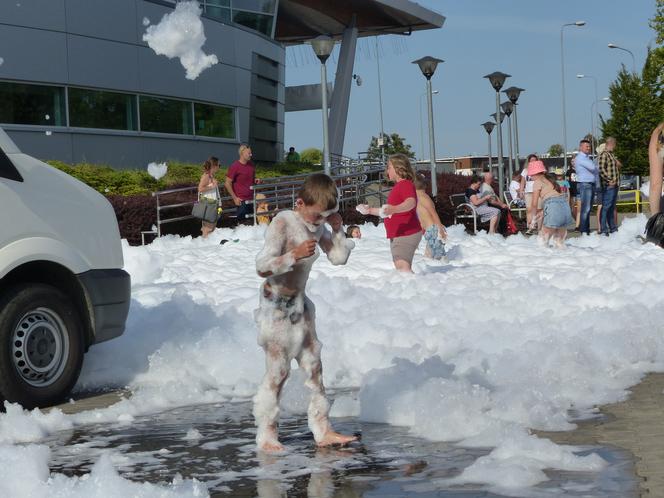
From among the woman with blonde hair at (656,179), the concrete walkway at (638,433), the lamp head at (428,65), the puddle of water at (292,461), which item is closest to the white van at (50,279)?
Result: the puddle of water at (292,461)

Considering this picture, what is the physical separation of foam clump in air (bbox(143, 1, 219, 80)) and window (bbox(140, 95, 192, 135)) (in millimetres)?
1021

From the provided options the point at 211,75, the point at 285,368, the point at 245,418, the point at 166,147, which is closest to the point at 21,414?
the point at 245,418

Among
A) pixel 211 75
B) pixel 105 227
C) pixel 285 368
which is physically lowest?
pixel 285 368

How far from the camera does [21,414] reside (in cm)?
680

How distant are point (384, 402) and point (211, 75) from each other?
30815 millimetres

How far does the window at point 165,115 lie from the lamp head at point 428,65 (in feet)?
29.9

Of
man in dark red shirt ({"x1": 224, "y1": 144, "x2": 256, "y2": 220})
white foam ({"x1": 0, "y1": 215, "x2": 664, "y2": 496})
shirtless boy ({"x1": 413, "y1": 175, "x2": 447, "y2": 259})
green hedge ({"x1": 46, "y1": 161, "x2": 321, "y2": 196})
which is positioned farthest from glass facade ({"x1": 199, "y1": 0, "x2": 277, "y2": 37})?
white foam ({"x1": 0, "y1": 215, "x2": 664, "y2": 496})

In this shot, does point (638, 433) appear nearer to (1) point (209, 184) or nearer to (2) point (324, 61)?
(1) point (209, 184)

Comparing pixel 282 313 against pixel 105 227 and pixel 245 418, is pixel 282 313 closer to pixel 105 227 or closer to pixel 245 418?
pixel 245 418

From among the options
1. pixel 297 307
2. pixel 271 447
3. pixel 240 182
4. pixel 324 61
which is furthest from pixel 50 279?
pixel 324 61

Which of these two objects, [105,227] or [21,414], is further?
[105,227]

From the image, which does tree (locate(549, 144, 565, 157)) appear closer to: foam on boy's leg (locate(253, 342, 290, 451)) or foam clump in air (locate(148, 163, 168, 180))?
foam clump in air (locate(148, 163, 168, 180))

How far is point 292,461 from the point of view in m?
5.62

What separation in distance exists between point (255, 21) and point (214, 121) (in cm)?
492
